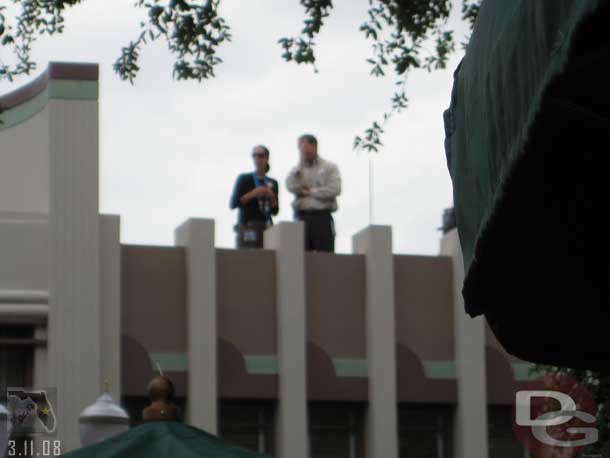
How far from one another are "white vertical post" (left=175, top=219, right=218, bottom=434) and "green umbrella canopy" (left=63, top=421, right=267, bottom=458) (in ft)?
41.0

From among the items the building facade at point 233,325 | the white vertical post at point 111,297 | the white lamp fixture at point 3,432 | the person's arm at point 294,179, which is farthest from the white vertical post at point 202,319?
the white lamp fixture at point 3,432

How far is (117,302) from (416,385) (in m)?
4.25

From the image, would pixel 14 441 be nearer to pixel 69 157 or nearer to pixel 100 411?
pixel 69 157

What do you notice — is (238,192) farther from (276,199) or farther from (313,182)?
(313,182)

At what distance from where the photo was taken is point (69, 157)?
1947cm

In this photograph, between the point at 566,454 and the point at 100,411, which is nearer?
the point at 100,411

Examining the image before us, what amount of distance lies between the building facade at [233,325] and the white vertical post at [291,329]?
2cm

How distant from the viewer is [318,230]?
66.9ft

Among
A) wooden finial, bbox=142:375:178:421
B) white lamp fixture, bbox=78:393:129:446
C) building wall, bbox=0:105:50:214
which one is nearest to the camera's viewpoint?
wooden finial, bbox=142:375:178:421

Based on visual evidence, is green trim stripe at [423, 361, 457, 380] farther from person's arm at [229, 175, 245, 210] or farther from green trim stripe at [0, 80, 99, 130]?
green trim stripe at [0, 80, 99, 130]

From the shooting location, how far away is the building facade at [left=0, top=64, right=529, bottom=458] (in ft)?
62.7

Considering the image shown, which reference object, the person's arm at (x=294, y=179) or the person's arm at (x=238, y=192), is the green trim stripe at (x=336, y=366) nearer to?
the person's arm at (x=238, y=192)

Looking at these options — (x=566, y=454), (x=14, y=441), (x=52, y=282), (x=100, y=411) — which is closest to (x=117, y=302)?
(x=52, y=282)

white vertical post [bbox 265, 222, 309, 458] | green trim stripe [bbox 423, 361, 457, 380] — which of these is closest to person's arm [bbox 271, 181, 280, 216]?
white vertical post [bbox 265, 222, 309, 458]
